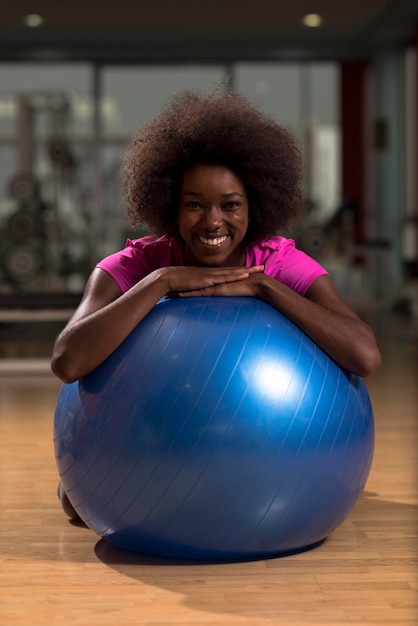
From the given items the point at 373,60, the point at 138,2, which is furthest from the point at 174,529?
the point at 373,60

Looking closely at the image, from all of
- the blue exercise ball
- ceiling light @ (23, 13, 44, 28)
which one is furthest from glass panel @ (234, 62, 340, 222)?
the blue exercise ball

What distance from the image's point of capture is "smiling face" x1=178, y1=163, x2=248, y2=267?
1878 millimetres

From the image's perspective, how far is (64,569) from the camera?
1.86m

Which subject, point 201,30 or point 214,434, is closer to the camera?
point 214,434

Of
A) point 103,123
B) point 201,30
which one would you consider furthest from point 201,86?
point 103,123

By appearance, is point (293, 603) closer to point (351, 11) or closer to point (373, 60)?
point (351, 11)

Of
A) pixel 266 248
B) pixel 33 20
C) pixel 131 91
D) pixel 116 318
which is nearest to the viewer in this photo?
pixel 116 318

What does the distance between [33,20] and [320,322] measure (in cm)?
703

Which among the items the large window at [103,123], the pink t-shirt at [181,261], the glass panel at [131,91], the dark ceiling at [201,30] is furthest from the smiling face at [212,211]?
the glass panel at [131,91]

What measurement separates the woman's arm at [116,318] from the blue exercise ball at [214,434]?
0.03 metres

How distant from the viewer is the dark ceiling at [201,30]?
762 centimetres

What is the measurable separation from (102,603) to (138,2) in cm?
Result: 659

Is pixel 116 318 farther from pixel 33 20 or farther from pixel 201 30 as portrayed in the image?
pixel 201 30

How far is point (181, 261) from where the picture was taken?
2055 mm
